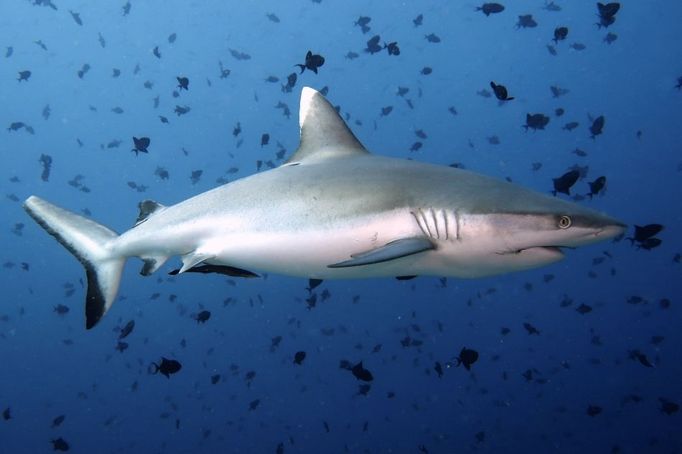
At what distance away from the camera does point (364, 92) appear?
29.9 meters

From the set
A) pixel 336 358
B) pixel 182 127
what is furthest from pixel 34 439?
pixel 182 127

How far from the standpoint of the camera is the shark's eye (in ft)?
9.09

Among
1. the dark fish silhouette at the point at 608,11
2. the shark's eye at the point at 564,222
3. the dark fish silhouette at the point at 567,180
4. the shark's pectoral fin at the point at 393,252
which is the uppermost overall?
the dark fish silhouette at the point at 608,11

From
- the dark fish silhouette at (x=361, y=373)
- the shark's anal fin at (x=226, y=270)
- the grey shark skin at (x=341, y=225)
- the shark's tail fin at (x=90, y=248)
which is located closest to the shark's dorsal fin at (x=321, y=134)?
the grey shark skin at (x=341, y=225)

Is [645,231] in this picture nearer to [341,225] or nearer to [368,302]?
[341,225]

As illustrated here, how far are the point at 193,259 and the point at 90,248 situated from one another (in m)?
1.00

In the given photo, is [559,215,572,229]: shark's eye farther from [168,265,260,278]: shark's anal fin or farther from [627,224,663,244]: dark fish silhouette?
[627,224,663,244]: dark fish silhouette

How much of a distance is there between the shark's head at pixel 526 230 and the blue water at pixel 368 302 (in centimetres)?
1480

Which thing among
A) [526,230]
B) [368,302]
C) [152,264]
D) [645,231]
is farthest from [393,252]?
[368,302]

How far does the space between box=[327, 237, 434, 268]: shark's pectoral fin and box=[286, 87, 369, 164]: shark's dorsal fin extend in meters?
1.39

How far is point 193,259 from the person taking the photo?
144 inches

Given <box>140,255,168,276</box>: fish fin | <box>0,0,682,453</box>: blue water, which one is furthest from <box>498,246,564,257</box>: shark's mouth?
<box>0,0,682,453</box>: blue water

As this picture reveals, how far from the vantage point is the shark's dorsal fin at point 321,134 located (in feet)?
13.7

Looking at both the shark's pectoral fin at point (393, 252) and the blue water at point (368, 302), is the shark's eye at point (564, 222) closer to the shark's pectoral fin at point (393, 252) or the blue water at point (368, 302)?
the shark's pectoral fin at point (393, 252)
